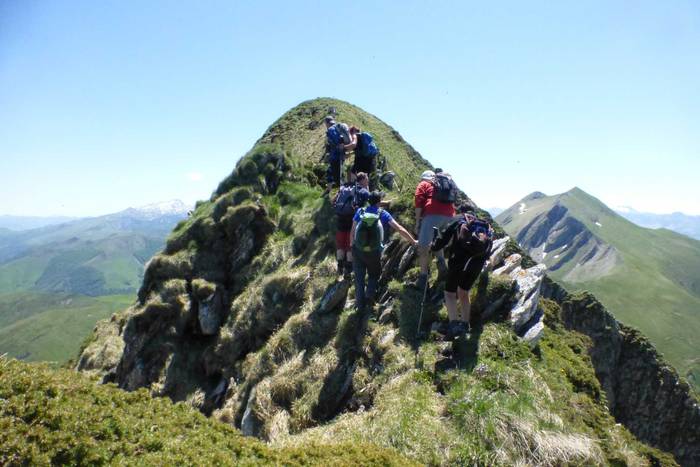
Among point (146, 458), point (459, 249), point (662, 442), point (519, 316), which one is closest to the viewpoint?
point (146, 458)

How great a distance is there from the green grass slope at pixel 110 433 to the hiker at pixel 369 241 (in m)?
5.58

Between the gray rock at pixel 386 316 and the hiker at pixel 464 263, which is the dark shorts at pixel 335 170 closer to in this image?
the gray rock at pixel 386 316

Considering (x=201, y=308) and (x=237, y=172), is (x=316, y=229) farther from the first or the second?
(x=237, y=172)

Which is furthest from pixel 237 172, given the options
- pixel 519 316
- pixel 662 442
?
pixel 662 442

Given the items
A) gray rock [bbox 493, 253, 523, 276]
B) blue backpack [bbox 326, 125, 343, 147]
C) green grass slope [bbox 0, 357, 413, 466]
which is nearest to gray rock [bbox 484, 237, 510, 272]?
gray rock [bbox 493, 253, 523, 276]

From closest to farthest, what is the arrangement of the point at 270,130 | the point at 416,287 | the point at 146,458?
the point at 146,458
the point at 416,287
the point at 270,130

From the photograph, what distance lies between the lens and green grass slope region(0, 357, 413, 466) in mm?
4773

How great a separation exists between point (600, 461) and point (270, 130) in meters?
42.5

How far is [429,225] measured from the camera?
11.3m

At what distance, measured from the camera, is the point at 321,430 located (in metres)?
8.67

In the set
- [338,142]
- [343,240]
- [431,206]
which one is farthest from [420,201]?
[338,142]

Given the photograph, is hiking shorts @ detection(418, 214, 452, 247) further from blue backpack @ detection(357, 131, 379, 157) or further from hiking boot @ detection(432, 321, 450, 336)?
blue backpack @ detection(357, 131, 379, 157)

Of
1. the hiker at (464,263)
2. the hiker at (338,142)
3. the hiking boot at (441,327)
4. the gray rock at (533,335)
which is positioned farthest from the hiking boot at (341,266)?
the gray rock at (533,335)

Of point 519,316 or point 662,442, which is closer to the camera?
point 519,316
